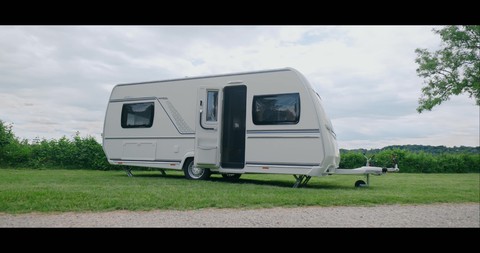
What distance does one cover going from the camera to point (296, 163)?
9336mm

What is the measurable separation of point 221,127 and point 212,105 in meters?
0.61

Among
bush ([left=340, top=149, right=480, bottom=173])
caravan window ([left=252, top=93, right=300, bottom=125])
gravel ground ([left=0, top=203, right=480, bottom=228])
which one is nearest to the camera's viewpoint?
gravel ground ([left=0, top=203, right=480, bottom=228])

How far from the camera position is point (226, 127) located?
10.5 meters

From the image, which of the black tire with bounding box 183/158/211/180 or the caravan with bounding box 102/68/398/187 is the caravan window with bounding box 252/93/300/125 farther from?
the black tire with bounding box 183/158/211/180

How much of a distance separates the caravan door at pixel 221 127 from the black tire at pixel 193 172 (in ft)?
1.62

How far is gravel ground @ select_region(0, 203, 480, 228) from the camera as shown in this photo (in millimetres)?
4844

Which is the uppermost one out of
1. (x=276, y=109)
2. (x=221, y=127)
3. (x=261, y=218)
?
(x=276, y=109)

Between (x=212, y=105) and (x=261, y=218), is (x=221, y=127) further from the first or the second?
(x=261, y=218)

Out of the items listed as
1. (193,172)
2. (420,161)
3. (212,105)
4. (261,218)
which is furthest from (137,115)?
(420,161)

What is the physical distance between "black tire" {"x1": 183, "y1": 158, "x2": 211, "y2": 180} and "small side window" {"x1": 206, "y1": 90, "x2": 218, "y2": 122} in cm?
133

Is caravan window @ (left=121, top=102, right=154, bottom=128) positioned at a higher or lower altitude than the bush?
higher

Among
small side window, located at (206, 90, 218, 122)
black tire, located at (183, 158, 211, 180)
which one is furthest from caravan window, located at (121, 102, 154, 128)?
small side window, located at (206, 90, 218, 122)
